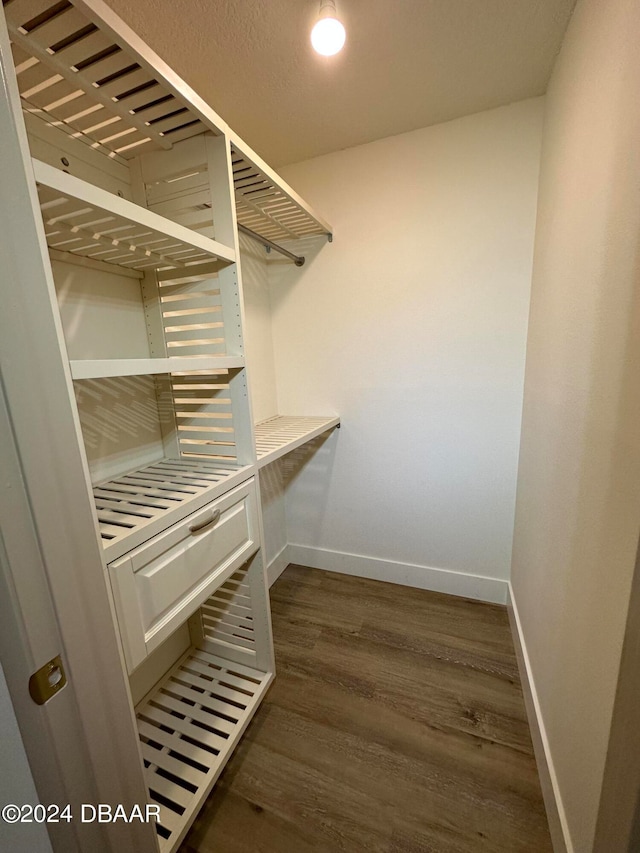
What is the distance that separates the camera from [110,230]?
915 mm

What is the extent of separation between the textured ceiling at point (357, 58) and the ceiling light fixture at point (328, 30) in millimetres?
62

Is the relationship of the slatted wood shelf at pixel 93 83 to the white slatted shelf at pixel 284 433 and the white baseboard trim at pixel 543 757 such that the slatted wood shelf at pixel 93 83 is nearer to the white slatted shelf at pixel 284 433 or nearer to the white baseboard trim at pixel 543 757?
the white slatted shelf at pixel 284 433

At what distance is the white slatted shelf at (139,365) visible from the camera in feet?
2.24

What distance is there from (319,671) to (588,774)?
39.8 inches

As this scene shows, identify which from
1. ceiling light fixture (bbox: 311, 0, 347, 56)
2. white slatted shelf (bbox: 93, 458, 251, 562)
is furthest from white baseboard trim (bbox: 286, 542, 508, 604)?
ceiling light fixture (bbox: 311, 0, 347, 56)

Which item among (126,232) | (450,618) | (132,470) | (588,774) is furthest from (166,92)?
(450,618)

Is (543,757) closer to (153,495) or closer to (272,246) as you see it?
(153,495)

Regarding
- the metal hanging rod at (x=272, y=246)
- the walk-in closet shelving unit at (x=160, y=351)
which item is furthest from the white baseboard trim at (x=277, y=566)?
the metal hanging rod at (x=272, y=246)

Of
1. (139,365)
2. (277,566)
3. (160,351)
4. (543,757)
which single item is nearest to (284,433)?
(160,351)

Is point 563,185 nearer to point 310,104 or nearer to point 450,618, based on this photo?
point 310,104

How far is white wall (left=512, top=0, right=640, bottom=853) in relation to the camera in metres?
A: 0.67

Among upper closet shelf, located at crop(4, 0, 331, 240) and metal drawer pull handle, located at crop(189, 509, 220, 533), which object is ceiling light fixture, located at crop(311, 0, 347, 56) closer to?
upper closet shelf, located at crop(4, 0, 331, 240)

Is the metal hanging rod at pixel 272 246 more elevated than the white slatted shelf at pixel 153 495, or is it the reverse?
the metal hanging rod at pixel 272 246

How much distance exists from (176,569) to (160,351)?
2.78ft
